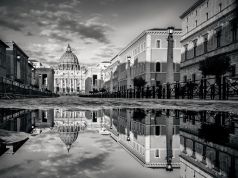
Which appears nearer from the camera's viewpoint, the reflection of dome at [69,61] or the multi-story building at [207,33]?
the multi-story building at [207,33]

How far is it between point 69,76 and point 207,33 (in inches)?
6145

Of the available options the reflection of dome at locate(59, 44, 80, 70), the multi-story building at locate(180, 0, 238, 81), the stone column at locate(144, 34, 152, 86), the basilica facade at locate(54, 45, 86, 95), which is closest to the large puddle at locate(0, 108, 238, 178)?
the multi-story building at locate(180, 0, 238, 81)

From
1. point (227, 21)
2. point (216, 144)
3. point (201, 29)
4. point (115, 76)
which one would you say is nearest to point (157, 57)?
point (201, 29)

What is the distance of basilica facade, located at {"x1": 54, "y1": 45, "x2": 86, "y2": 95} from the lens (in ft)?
589

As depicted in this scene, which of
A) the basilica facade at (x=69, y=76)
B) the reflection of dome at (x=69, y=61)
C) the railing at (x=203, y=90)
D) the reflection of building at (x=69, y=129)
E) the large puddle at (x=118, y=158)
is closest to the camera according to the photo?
the large puddle at (x=118, y=158)

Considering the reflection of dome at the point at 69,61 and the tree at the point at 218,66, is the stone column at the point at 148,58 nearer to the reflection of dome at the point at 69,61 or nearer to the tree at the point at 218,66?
the tree at the point at 218,66

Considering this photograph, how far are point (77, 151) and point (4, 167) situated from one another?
0.52 m

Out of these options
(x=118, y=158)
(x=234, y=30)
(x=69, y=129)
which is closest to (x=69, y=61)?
(x=234, y=30)

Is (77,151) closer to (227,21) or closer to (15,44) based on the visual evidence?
(227,21)

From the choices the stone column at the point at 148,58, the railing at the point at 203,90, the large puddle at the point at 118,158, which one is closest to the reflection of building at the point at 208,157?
the large puddle at the point at 118,158

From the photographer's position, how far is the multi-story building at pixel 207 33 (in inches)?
979

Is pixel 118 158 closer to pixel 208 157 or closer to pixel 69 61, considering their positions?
pixel 208 157

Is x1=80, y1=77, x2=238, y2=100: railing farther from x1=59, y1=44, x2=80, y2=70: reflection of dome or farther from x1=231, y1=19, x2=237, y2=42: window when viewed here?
x1=59, y1=44, x2=80, y2=70: reflection of dome

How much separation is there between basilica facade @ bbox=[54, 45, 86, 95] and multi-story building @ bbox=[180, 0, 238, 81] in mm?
145327
